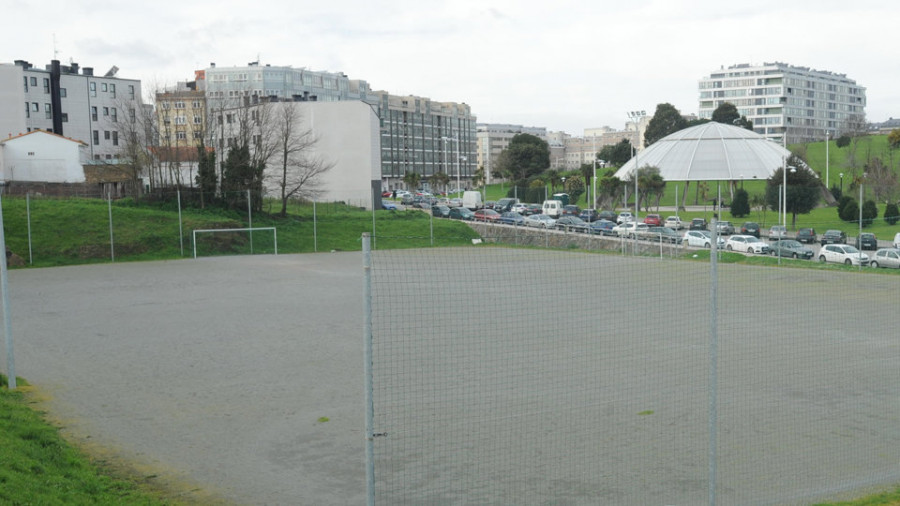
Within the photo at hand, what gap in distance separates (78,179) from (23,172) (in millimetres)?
3459

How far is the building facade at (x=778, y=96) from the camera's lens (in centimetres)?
14238

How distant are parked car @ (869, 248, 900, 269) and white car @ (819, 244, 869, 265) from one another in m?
0.73

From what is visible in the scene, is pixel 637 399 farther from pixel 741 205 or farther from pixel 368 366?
pixel 741 205

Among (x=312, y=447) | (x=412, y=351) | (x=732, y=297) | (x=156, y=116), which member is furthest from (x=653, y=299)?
(x=156, y=116)

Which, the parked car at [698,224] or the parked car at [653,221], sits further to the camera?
the parked car at [653,221]

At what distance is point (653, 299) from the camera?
67.5 ft

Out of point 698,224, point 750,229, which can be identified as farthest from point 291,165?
point 750,229

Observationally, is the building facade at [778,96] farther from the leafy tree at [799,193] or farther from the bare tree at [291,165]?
the bare tree at [291,165]

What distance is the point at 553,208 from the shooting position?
193 feet

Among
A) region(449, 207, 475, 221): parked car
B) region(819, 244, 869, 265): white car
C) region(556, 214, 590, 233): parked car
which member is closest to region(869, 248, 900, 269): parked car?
region(819, 244, 869, 265): white car

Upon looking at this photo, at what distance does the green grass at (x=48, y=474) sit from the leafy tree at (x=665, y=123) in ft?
336

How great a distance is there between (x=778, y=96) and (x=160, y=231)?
→ 133 m

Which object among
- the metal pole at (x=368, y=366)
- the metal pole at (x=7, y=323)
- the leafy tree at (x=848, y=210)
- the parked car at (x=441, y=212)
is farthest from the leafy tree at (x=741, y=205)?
the metal pole at (x=368, y=366)

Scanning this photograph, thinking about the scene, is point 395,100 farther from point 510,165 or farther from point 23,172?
point 23,172
